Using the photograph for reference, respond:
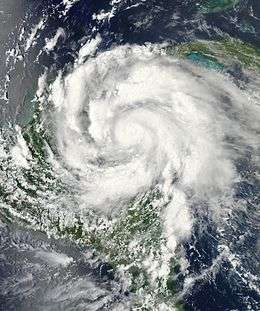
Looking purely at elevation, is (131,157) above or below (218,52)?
below

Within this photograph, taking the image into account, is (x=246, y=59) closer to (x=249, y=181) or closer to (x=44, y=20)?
(x=249, y=181)

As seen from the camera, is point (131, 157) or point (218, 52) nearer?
point (131, 157)

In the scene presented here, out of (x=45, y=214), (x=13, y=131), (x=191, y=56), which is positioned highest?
(x=191, y=56)

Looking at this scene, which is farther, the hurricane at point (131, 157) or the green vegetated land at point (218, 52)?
the green vegetated land at point (218, 52)

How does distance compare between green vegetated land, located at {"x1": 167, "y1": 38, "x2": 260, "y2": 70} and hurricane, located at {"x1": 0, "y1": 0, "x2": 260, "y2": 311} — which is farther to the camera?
green vegetated land, located at {"x1": 167, "y1": 38, "x2": 260, "y2": 70}

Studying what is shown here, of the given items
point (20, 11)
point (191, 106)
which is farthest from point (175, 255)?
point (20, 11)

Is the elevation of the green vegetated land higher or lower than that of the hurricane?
higher

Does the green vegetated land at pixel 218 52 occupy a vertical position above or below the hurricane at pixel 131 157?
above

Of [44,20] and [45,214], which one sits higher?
[44,20]
